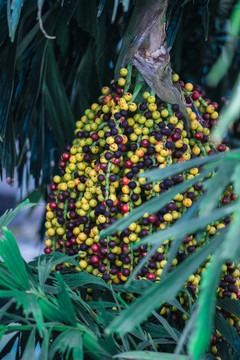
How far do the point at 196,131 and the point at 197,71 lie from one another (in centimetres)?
72

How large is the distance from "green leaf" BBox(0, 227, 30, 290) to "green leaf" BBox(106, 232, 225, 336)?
0.19 m

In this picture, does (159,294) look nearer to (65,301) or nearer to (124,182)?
(65,301)

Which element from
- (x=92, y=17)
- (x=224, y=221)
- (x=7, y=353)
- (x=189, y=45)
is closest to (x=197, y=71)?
(x=189, y=45)

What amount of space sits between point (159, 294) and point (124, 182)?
0.40 m

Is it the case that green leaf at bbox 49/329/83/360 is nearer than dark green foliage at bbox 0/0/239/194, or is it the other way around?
green leaf at bbox 49/329/83/360

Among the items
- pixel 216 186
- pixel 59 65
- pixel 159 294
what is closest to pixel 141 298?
pixel 159 294

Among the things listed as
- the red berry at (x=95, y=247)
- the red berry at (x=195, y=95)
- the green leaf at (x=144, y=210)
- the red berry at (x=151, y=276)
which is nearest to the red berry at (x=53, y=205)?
the red berry at (x=95, y=247)

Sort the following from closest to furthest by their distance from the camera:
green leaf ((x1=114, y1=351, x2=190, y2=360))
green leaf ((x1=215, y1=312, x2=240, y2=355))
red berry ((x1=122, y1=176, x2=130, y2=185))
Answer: green leaf ((x1=114, y1=351, x2=190, y2=360)) → green leaf ((x1=215, y1=312, x2=240, y2=355)) → red berry ((x1=122, y1=176, x2=130, y2=185))

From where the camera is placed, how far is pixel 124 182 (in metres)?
0.80

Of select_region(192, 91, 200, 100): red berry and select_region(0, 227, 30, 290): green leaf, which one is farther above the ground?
select_region(192, 91, 200, 100): red berry

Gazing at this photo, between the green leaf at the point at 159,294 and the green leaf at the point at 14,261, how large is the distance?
0.19 metres

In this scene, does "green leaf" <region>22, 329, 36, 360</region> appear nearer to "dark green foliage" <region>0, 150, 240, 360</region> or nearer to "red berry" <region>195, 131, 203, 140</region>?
"dark green foliage" <region>0, 150, 240, 360</region>

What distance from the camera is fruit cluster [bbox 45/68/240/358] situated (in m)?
0.78

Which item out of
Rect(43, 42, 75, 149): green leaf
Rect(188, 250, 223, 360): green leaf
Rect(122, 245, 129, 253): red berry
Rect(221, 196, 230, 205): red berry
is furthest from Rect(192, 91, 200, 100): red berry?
Rect(188, 250, 223, 360): green leaf
